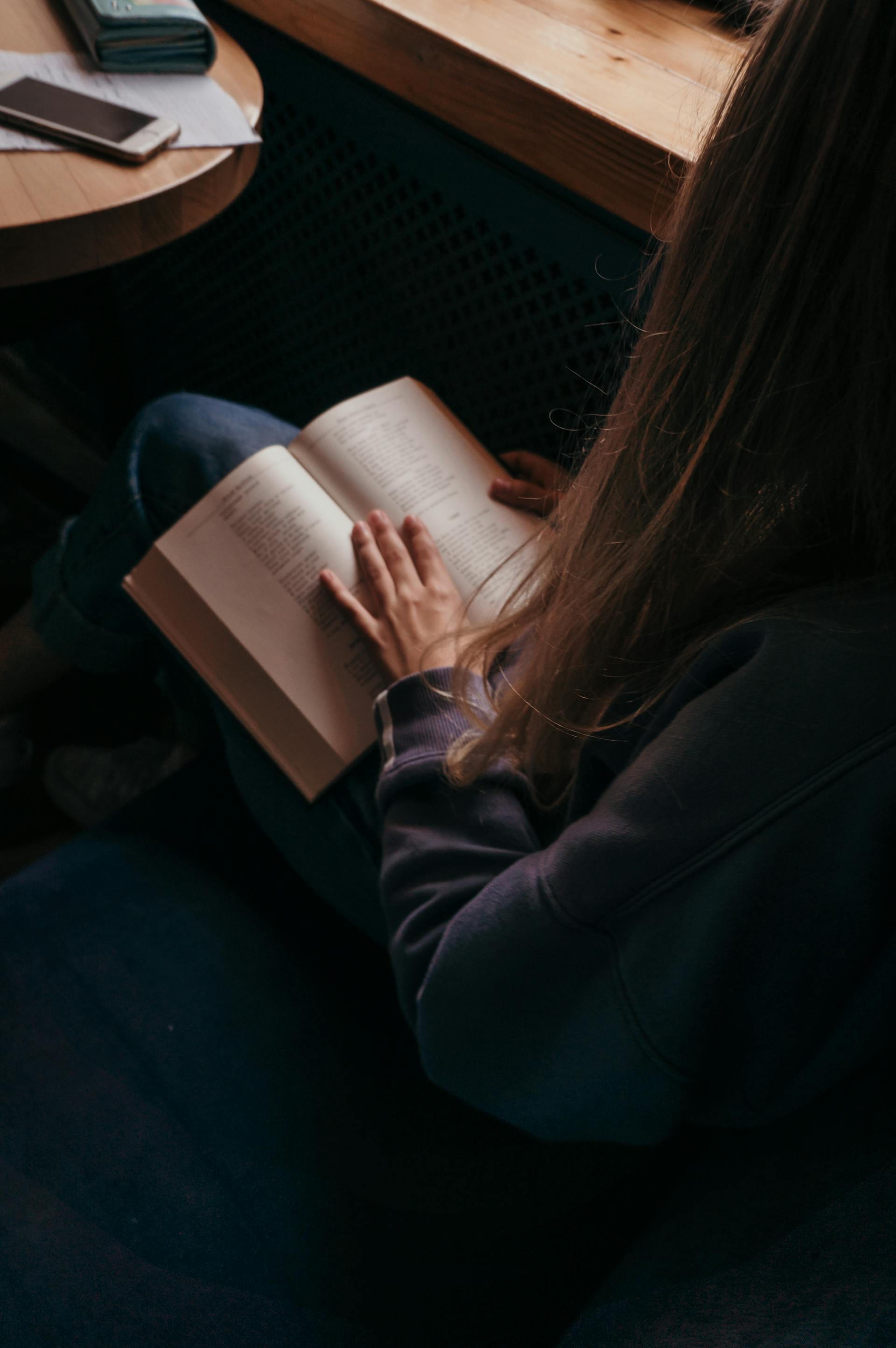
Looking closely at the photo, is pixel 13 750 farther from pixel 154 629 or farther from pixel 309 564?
pixel 309 564

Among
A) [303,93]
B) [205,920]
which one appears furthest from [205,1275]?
[303,93]

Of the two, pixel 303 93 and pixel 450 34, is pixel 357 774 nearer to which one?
pixel 450 34

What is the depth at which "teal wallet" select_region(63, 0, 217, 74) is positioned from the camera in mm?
845

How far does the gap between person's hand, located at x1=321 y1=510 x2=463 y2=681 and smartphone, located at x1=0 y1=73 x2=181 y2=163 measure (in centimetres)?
39

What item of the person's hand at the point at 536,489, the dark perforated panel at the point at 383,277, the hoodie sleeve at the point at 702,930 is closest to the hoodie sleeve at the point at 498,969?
the hoodie sleeve at the point at 702,930

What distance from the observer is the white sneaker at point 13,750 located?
1087mm

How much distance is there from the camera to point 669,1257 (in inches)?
15.5

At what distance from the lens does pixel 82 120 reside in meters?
0.78

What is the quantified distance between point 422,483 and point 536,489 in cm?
11

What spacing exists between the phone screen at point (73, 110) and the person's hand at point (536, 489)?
0.45 meters

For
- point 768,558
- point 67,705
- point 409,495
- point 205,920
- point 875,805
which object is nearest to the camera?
point 875,805

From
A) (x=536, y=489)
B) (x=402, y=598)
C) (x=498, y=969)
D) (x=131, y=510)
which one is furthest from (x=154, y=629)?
(x=498, y=969)

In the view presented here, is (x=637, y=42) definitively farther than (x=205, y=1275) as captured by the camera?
Yes

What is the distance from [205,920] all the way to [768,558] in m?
0.47
